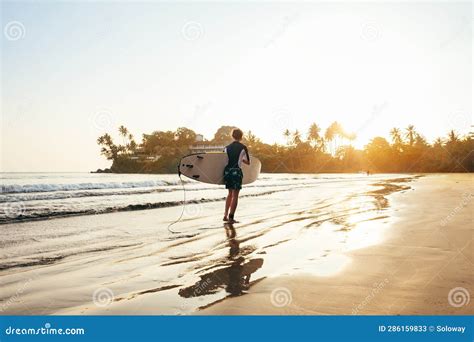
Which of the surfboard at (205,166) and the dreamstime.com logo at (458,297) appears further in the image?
the surfboard at (205,166)

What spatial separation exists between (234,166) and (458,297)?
19.1 feet

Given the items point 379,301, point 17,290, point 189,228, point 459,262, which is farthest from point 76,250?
point 459,262

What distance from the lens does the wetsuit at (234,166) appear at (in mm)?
8242

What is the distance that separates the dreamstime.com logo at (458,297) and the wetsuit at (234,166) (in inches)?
216

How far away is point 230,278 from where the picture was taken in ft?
11.9

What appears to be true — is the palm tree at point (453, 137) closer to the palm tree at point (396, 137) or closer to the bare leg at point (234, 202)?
the palm tree at point (396, 137)

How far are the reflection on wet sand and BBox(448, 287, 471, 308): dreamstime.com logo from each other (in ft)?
5.77

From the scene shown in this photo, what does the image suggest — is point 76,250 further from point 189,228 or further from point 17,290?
point 189,228

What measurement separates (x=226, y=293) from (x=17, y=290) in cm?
210

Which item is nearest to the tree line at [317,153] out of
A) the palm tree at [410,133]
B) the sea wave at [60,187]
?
the palm tree at [410,133]

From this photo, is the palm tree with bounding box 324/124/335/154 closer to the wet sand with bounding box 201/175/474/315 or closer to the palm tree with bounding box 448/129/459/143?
the palm tree with bounding box 448/129/459/143
